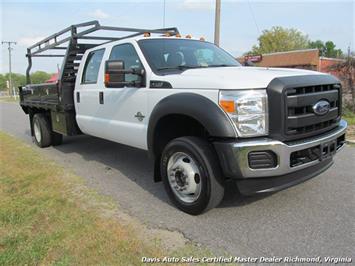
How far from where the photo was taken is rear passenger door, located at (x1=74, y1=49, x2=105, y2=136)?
5750 millimetres

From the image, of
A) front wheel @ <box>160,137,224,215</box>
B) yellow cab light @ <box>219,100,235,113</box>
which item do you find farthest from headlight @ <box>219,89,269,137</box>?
front wheel @ <box>160,137,224,215</box>

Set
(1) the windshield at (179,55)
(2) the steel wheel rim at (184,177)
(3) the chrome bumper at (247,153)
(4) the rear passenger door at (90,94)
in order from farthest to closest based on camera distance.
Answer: (4) the rear passenger door at (90,94) < (1) the windshield at (179,55) < (2) the steel wheel rim at (184,177) < (3) the chrome bumper at (247,153)

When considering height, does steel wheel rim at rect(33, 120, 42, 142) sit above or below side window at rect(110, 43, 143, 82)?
below

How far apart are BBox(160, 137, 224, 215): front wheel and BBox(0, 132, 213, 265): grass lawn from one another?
2.09 feet

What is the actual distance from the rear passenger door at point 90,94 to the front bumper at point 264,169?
2.75 meters

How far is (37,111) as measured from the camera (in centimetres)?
872

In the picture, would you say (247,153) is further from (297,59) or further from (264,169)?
(297,59)

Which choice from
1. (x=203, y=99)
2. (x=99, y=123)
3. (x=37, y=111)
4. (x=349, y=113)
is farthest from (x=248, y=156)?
(x=349, y=113)

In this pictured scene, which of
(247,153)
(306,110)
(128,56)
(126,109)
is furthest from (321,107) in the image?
(128,56)

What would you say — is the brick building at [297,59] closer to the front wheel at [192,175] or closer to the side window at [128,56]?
the side window at [128,56]

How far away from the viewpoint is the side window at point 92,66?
5855mm

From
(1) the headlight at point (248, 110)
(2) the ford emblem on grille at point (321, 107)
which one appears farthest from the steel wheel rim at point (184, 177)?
(2) the ford emblem on grille at point (321, 107)

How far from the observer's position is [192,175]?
3926 millimetres

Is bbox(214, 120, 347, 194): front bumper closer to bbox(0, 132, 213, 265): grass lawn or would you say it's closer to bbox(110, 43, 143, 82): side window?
bbox(0, 132, 213, 265): grass lawn
